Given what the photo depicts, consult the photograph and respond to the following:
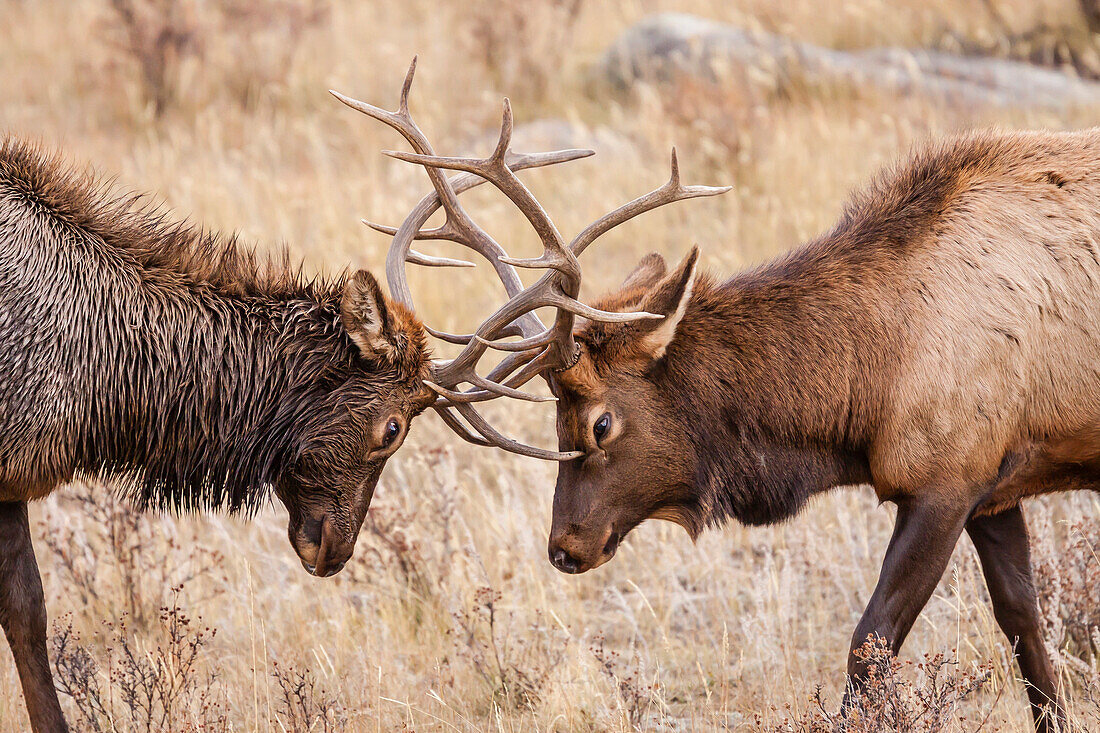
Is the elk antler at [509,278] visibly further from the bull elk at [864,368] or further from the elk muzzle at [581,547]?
the elk muzzle at [581,547]

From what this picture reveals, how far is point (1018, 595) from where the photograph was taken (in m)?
4.46

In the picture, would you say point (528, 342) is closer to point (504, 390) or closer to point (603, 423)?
point (504, 390)

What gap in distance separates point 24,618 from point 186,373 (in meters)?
1.14

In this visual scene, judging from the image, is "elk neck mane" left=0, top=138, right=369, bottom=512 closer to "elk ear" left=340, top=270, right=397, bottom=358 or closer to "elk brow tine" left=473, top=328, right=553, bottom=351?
"elk ear" left=340, top=270, right=397, bottom=358

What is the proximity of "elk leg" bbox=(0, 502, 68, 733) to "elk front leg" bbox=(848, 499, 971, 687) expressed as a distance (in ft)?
9.63

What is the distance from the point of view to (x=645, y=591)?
234 inches

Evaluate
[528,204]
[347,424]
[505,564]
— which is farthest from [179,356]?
[505,564]

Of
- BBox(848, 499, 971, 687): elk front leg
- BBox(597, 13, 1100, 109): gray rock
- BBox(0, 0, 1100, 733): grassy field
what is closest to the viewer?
BBox(848, 499, 971, 687): elk front leg

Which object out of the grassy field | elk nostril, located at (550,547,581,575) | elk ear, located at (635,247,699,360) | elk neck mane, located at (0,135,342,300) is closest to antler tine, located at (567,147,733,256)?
elk ear, located at (635,247,699,360)

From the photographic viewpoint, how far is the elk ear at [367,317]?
4.07 m

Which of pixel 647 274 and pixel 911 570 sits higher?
pixel 647 274

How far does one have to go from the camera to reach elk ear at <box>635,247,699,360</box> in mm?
4188

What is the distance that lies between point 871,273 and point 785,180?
5.97 metres

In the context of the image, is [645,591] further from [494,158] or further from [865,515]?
[494,158]
